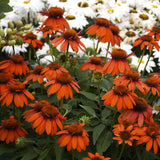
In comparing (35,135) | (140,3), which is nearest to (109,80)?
(35,135)

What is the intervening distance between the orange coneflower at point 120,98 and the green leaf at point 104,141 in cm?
17

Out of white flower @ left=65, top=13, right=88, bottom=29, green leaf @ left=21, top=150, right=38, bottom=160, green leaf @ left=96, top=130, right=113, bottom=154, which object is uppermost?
green leaf @ left=96, top=130, right=113, bottom=154

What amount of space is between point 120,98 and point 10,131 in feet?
1.41

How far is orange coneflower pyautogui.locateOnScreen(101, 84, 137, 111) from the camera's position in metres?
0.93

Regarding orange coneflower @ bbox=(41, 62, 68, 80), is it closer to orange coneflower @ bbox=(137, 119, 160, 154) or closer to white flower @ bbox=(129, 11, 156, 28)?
orange coneflower @ bbox=(137, 119, 160, 154)

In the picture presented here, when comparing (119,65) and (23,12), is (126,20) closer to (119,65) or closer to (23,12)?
(23,12)

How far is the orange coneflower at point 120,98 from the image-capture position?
926 millimetres

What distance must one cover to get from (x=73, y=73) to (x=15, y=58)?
1.23 ft

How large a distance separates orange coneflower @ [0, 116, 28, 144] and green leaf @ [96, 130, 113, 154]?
29cm

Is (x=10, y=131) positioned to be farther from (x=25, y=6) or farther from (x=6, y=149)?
(x=25, y=6)

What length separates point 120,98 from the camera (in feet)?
3.09

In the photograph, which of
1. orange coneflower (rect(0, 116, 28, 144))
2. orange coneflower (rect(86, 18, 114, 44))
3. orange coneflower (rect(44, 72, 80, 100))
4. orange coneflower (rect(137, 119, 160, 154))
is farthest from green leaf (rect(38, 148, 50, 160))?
orange coneflower (rect(86, 18, 114, 44))

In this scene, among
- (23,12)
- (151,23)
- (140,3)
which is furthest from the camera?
(140,3)

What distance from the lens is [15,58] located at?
1.15 metres
